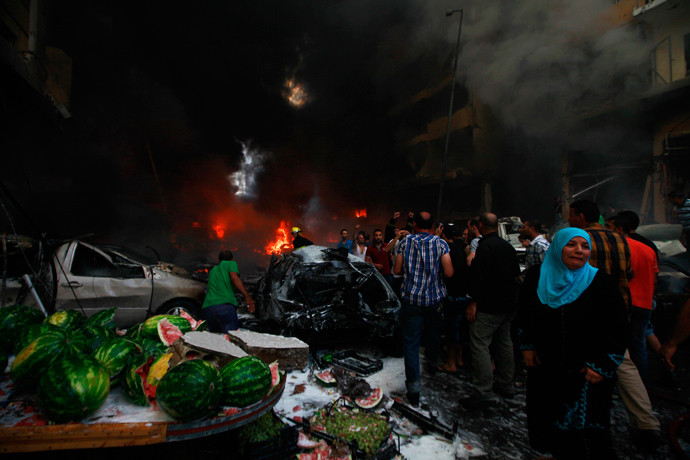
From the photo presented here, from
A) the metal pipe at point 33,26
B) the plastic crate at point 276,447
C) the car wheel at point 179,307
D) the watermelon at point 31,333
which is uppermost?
the metal pipe at point 33,26

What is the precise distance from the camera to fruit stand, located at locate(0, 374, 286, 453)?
134cm

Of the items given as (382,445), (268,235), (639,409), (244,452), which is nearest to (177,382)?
(244,452)

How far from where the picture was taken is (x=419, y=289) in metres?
3.34

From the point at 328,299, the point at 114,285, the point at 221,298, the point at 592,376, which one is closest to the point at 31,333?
the point at 221,298

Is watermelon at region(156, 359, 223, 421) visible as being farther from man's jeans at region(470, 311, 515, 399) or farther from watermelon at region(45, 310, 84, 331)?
man's jeans at region(470, 311, 515, 399)

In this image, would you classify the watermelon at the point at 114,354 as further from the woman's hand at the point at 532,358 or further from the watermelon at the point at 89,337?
the woman's hand at the point at 532,358

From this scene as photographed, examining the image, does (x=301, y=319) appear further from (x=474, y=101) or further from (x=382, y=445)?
(x=474, y=101)

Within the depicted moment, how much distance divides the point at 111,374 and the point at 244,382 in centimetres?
83

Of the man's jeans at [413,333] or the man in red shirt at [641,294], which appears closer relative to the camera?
the man in red shirt at [641,294]

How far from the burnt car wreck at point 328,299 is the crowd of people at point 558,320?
935 mm

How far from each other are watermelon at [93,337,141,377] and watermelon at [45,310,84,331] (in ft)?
2.26

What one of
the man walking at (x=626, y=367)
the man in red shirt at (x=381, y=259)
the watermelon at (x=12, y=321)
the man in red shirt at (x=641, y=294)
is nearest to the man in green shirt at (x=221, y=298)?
the watermelon at (x=12, y=321)

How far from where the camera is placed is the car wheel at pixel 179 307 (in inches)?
222

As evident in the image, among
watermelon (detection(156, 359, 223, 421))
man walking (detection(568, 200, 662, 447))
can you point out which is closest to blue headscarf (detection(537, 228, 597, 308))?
man walking (detection(568, 200, 662, 447))
